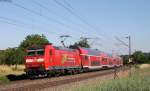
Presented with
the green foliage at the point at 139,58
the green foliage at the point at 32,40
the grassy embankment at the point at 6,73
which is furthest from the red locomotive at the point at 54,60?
the green foliage at the point at 139,58

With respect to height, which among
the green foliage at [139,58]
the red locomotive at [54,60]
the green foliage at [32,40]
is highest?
the green foliage at [32,40]

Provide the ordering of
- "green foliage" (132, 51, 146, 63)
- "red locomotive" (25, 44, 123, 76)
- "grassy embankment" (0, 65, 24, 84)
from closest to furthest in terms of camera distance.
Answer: "grassy embankment" (0, 65, 24, 84), "red locomotive" (25, 44, 123, 76), "green foliage" (132, 51, 146, 63)

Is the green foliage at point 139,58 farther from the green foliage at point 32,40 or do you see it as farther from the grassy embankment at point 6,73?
the grassy embankment at point 6,73

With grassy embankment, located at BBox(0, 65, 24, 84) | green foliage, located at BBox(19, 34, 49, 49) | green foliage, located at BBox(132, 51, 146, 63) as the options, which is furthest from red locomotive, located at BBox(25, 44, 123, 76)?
green foliage, located at BBox(132, 51, 146, 63)

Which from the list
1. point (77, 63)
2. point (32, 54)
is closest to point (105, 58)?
point (77, 63)

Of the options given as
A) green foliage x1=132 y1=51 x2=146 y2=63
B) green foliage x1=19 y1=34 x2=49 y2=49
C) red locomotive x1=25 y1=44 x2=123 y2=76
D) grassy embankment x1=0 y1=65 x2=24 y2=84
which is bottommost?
grassy embankment x1=0 y1=65 x2=24 y2=84

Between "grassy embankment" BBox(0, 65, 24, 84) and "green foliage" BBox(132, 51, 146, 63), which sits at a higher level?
"green foliage" BBox(132, 51, 146, 63)

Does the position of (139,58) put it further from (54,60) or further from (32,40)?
(54,60)

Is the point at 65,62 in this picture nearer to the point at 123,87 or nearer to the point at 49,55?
the point at 49,55

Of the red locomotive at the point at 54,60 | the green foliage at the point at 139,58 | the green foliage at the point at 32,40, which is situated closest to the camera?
the red locomotive at the point at 54,60

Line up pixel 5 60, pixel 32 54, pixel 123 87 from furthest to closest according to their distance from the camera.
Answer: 1. pixel 5 60
2. pixel 32 54
3. pixel 123 87

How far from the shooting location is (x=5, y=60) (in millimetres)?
104438

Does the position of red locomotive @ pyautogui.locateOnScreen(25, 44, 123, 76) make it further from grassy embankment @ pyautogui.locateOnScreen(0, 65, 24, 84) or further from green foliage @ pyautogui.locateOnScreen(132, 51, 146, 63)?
green foliage @ pyautogui.locateOnScreen(132, 51, 146, 63)

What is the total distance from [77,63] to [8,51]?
5374cm
